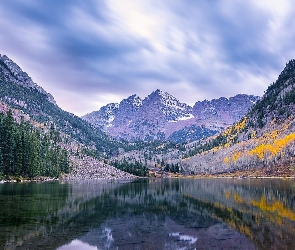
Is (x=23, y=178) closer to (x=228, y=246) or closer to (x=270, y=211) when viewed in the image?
(x=270, y=211)

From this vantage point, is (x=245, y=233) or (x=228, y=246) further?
(x=245, y=233)

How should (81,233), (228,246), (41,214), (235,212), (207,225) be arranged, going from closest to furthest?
(228,246), (81,233), (207,225), (41,214), (235,212)

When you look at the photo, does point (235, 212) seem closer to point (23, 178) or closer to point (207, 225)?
point (207, 225)

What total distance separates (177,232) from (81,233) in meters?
11.0

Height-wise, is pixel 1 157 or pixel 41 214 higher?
pixel 1 157

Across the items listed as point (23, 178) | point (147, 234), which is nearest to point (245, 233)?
point (147, 234)

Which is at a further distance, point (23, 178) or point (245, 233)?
point (23, 178)

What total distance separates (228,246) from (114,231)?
13.4 metres

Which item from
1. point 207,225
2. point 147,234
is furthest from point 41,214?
point 207,225

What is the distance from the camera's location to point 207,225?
1640 inches

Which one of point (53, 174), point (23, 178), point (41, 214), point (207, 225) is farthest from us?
point (53, 174)

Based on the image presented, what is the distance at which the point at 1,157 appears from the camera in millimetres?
129750

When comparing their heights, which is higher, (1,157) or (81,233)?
(1,157)

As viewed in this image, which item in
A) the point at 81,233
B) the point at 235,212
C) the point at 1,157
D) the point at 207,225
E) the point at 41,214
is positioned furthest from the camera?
the point at 1,157
